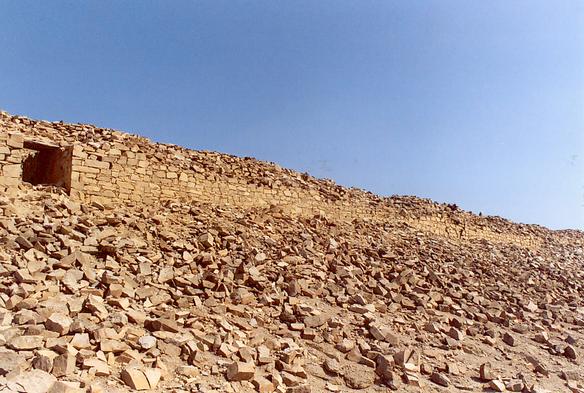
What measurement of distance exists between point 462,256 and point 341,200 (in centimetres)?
401

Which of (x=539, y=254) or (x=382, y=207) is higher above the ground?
(x=382, y=207)

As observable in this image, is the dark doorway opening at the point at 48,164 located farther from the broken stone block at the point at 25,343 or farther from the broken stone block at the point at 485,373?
the broken stone block at the point at 485,373

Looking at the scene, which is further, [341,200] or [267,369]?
[341,200]

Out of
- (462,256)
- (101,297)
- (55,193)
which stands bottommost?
(101,297)

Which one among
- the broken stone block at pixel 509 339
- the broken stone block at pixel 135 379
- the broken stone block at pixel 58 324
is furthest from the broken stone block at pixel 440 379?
the broken stone block at pixel 58 324

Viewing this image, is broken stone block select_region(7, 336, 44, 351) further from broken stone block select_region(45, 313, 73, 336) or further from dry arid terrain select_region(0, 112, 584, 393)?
broken stone block select_region(45, 313, 73, 336)

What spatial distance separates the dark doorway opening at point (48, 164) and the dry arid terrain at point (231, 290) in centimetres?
5

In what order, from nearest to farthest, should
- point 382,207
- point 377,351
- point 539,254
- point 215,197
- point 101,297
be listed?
point 101,297 < point 377,351 < point 215,197 < point 382,207 < point 539,254

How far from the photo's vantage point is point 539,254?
684 inches

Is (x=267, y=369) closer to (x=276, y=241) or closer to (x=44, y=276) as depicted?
(x=44, y=276)

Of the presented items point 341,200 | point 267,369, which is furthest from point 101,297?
point 341,200

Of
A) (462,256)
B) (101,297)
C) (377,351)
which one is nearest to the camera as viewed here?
(101,297)

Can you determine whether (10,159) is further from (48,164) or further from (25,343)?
(25,343)

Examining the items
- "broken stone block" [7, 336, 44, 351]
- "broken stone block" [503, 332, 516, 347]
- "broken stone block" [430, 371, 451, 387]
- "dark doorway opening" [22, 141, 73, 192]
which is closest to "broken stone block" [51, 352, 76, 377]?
"broken stone block" [7, 336, 44, 351]
